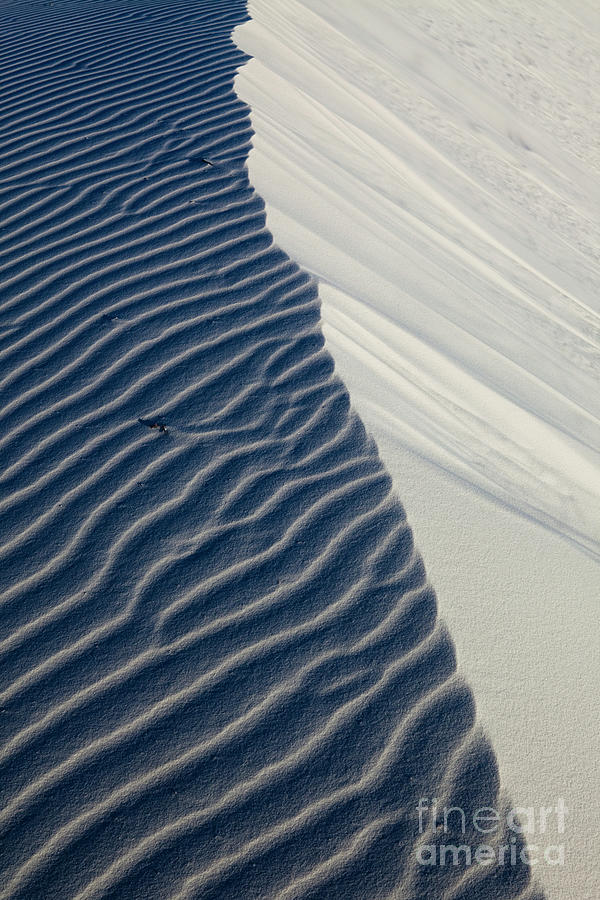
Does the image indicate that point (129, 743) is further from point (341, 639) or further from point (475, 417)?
point (475, 417)

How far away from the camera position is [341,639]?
2.68 meters

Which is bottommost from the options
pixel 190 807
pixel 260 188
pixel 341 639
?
pixel 190 807

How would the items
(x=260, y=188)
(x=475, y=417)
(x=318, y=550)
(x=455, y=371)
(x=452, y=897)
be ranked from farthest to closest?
(x=260, y=188) → (x=455, y=371) → (x=475, y=417) → (x=318, y=550) → (x=452, y=897)

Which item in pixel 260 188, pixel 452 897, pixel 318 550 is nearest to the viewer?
pixel 452 897

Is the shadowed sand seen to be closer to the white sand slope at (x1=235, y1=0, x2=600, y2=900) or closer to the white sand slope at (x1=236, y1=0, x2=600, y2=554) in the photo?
the white sand slope at (x1=235, y1=0, x2=600, y2=900)

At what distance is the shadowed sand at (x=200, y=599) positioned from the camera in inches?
88.5

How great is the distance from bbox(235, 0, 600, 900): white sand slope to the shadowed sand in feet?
0.66

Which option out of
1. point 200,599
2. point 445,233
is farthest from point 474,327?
point 200,599

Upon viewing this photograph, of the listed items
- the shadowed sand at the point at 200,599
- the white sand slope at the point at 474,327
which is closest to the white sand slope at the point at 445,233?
the white sand slope at the point at 474,327

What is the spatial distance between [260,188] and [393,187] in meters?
1.85

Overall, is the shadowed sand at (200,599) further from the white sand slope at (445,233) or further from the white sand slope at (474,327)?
the white sand slope at (445,233)

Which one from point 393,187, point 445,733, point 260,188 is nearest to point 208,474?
point 445,733

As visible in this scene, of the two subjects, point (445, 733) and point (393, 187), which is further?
point (393, 187)

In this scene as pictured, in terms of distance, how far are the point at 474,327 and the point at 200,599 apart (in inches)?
112
